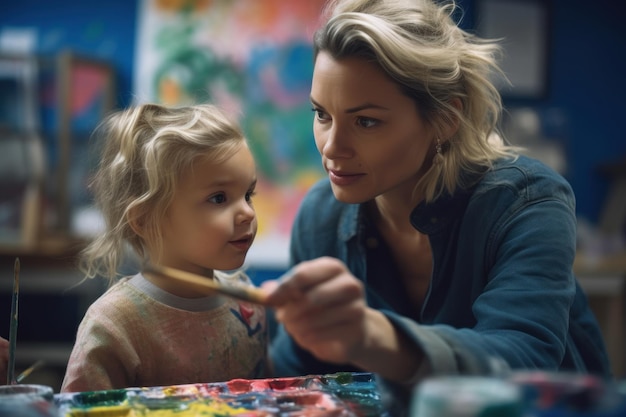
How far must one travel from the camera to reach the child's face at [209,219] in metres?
1.14

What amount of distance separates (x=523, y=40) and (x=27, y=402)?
3413mm

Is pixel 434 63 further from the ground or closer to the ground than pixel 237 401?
further from the ground

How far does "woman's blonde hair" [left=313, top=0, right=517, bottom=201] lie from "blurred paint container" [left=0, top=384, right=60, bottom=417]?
71 cm

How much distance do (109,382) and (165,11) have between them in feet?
9.09

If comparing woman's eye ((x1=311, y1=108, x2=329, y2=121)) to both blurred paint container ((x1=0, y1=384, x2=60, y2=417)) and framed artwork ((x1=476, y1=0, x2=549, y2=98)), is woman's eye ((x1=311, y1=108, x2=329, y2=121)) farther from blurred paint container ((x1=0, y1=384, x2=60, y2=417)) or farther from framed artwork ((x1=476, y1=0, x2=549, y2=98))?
framed artwork ((x1=476, y1=0, x2=549, y2=98))

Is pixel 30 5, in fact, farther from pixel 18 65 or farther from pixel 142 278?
pixel 142 278

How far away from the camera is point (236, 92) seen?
11.6ft

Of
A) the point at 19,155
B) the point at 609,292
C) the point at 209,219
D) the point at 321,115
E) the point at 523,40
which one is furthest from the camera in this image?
the point at 523,40

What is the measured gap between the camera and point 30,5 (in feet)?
11.5

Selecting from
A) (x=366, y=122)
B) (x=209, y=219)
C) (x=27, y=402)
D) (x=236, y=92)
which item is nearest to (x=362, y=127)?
(x=366, y=122)

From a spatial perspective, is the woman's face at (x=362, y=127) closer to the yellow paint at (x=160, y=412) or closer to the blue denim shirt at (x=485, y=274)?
the blue denim shirt at (x=485, y=274)

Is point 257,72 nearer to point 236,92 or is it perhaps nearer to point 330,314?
point 236,92

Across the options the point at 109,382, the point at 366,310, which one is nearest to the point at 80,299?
the point at 109,382

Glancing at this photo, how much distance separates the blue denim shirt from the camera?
33.5 inches
